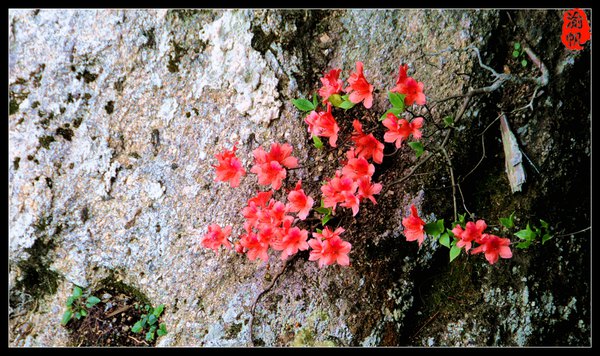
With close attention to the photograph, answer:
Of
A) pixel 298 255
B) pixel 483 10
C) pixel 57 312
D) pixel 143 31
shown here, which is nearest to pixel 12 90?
pixel 143 31

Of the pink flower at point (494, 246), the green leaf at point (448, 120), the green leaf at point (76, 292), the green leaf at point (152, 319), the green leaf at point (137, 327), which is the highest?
the green leaf at point (448, 120)

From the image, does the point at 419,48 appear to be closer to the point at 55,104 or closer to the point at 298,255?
the point at 298,255

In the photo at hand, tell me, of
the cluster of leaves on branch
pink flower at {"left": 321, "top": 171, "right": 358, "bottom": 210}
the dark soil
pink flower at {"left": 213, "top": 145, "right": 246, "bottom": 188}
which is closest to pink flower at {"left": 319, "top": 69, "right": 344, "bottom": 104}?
the cluster of leaves on branch

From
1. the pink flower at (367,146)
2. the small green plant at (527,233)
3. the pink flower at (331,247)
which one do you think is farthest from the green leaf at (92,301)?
the small green plant at (527,233)

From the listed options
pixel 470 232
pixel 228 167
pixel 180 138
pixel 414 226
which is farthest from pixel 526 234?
pixel 180 138

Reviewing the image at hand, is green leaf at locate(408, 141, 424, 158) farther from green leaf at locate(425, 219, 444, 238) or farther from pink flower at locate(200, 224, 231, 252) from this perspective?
pink flower at locate(200, 224, 231, 252)

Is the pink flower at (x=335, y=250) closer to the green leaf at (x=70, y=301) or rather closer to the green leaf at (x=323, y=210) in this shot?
the green leaf at (x=323, y=210)
